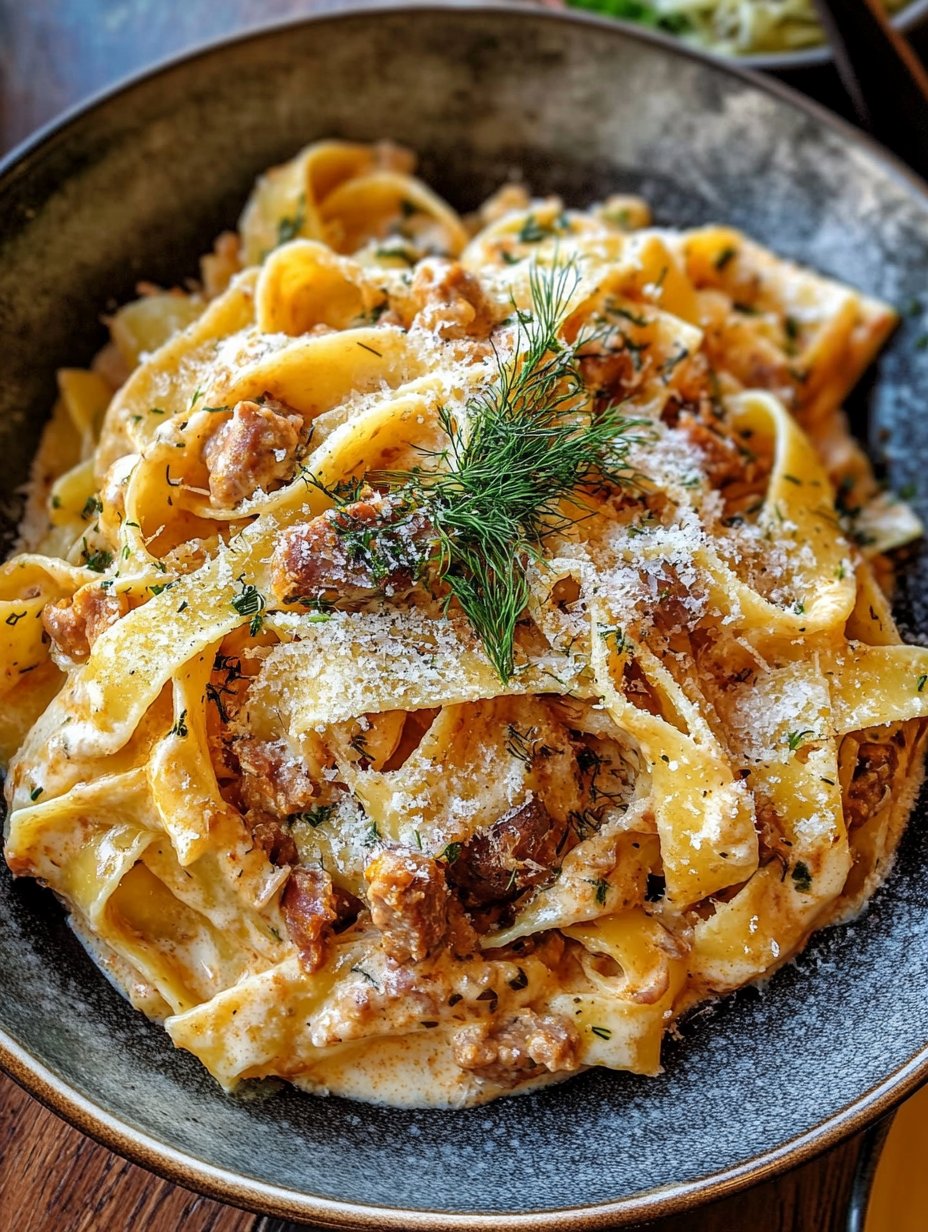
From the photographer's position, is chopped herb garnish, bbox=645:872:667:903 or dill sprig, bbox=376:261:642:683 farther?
chopped herb garnish, bbox=645:872:667:903

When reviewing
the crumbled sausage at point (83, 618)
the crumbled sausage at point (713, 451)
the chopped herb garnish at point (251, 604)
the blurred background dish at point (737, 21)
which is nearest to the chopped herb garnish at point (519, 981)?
the chopped herb garnish at point (251, 604)

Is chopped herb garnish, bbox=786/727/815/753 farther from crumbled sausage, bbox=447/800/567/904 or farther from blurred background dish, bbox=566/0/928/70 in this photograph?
blurred background dish, bbox=566/0/928/70

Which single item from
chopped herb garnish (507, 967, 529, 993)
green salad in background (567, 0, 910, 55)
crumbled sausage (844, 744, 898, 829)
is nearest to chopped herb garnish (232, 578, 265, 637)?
chopped herb garnish (507, 967, 529, 993)

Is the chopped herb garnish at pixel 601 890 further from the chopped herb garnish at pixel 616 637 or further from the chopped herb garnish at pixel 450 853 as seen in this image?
the chopped herb garnish at pixel 616 637

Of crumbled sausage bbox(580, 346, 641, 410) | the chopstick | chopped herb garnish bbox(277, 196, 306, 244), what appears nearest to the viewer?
crumbled sausage bbox(580, 346, 641, 410)

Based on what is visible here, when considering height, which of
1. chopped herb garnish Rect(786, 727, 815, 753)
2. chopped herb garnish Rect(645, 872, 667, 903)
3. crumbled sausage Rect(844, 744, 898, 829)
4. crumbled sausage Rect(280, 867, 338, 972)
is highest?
crumbled sausage Rect(280, 867, 338, 972)

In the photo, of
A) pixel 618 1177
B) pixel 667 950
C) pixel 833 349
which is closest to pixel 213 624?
pixel 667 950
